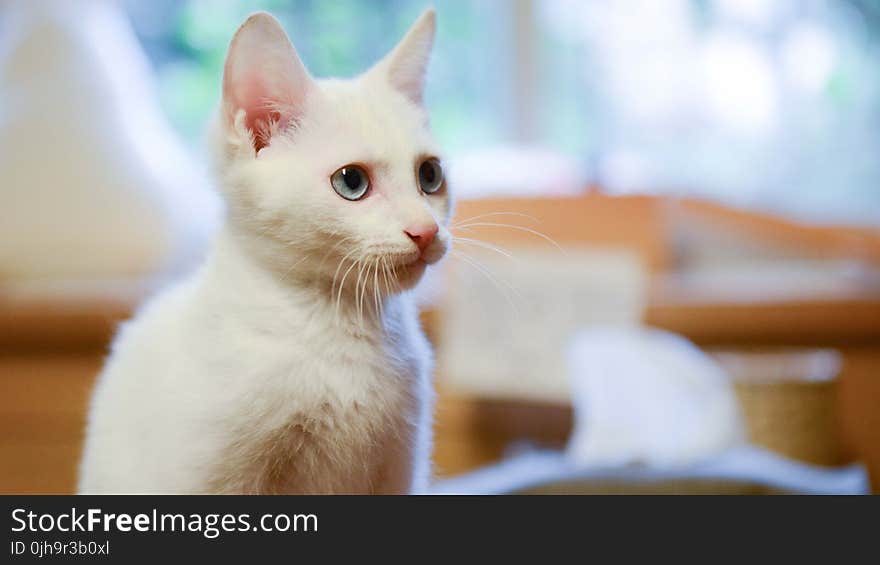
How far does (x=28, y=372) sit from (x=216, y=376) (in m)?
0.64

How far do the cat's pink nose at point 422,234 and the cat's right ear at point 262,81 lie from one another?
0.34 ft

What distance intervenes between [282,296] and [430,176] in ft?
0.41

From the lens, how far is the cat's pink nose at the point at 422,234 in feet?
1.64

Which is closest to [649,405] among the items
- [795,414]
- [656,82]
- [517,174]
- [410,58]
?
[795,414]

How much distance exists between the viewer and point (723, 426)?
112 cm

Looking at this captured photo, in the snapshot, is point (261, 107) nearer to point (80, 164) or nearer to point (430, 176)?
point (430, 176)

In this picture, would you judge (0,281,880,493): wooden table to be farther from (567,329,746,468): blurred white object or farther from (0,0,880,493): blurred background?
(567,329,746,468): blurred white object

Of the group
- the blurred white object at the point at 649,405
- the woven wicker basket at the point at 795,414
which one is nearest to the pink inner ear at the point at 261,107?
the blurred white object at the point at 649,405

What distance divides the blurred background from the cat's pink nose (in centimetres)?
17

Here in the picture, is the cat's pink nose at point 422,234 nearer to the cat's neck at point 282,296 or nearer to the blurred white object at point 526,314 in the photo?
the cat's neck at point 282,296

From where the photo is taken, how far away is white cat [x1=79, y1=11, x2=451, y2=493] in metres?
0.50

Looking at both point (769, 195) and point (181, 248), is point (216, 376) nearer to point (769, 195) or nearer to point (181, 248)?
point (181, 248)

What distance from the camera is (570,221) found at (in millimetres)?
1516

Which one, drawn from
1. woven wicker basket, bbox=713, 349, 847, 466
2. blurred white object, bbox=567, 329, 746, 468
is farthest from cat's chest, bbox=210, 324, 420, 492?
woven wicker basket, bbox=713, 349, 847, 466
